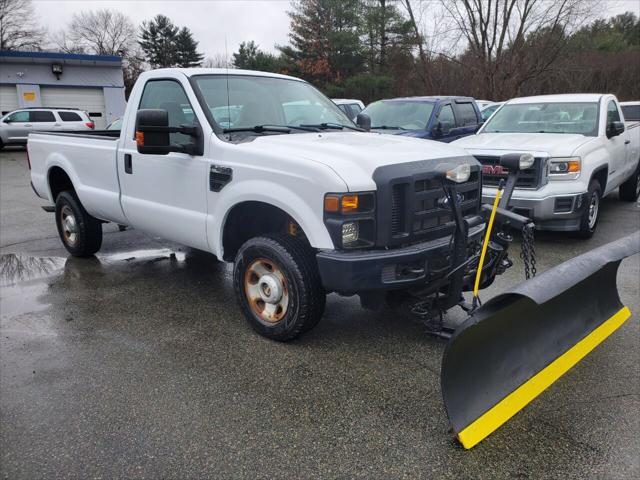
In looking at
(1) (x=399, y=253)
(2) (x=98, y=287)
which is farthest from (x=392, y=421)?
(2) (x=98, y=287)

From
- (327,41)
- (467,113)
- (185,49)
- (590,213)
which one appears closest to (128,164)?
(590,213)

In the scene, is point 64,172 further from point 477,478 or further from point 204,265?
point 477,478

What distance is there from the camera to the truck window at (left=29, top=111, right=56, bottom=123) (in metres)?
21.9

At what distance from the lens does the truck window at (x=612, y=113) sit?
7784 millimetres

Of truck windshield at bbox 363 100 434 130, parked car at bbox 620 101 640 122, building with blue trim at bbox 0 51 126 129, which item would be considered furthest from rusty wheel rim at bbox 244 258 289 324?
building with blue trim at bbox 0 51 126 129

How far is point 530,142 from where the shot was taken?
22.5 feet

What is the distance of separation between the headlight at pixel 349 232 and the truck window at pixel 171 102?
187 centimetres

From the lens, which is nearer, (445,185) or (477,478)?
Answer: (477,478)

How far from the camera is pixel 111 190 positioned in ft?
17.3

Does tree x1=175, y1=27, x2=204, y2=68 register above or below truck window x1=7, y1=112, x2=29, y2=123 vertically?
above

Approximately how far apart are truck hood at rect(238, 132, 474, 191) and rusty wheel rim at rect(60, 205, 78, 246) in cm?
329

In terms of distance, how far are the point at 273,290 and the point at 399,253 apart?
3.40 ft

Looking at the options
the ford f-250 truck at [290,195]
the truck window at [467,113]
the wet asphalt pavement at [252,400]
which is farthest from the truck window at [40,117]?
the wet asphalt pavement at [252,400]

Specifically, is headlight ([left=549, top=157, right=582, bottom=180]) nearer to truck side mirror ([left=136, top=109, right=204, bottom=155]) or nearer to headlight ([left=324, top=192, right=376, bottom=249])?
headlight ([left=324, top=192, right=376, bottom=249])
